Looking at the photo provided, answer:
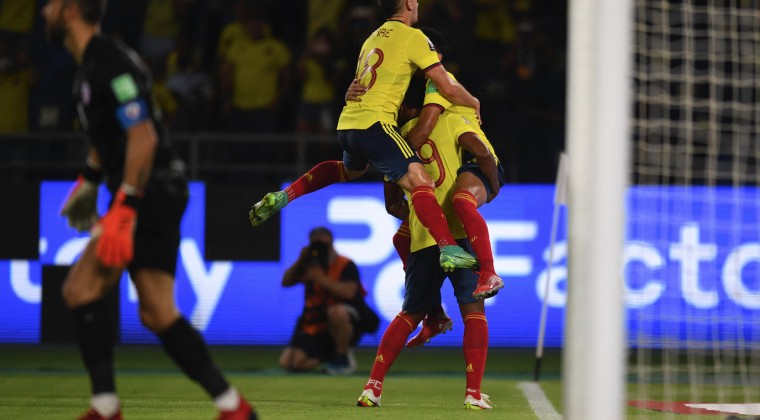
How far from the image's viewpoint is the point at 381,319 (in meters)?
13.1

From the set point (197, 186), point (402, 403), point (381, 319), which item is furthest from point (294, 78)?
point (402, 403)

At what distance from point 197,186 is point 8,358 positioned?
2.49 meters

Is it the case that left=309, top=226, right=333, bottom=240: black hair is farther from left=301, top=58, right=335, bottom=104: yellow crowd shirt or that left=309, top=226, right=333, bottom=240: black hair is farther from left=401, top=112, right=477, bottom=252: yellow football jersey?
left=401, top=112, right=477, bottom=252: yellow football jersey

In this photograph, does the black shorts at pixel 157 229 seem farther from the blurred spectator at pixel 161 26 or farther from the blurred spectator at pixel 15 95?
the blurred spectator at pixel 161 26

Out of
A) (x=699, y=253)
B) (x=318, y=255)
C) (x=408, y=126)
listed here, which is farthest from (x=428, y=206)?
(x=699, y=253)

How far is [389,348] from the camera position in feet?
26.4

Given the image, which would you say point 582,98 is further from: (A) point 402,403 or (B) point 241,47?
(B) point 241,47

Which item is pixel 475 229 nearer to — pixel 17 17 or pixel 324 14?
pixel 324 14

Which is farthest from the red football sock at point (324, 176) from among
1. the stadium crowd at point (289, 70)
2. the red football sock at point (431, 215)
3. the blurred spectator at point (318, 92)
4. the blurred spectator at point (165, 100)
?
the blurred spectator at point (165, 100)

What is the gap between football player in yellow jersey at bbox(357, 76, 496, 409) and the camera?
7930 millimetres

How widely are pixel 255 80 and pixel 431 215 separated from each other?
754 centimetres

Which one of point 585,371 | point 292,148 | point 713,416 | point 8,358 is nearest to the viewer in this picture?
point 585,371

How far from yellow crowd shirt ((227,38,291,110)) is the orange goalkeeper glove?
9509 millimetres

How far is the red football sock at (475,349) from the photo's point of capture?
25.8ft
